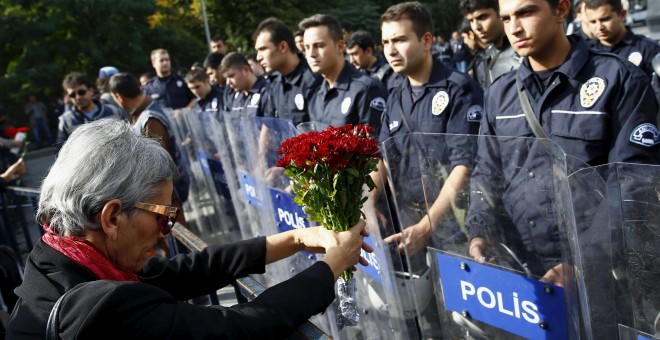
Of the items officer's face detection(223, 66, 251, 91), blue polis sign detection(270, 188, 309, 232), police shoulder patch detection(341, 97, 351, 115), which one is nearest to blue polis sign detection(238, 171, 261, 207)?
blue polis sign detection(270, 188, 309, 232)

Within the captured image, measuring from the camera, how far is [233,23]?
101ft

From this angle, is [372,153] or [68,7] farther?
[68,7]

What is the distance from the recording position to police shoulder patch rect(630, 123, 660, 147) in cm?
212

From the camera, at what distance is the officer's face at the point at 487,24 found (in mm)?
Result: 4531

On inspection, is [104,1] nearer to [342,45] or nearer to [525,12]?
[342,45]

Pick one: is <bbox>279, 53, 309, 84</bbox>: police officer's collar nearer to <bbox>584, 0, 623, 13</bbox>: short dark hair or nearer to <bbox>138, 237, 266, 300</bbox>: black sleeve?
<bbox>584, 0, 623, 13</bbox>: short dark hair

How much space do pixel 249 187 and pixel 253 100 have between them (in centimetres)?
178

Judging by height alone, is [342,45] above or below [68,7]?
below

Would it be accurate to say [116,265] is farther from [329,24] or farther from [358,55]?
[358,55]

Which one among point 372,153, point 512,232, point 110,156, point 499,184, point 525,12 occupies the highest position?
point 525,12

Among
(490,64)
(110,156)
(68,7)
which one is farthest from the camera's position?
(68,7)

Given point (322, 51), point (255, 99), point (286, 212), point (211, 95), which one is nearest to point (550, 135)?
point (286, 212)

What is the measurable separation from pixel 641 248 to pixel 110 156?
1.51 meters

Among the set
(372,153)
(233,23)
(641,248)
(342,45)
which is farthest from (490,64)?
(233,23)
